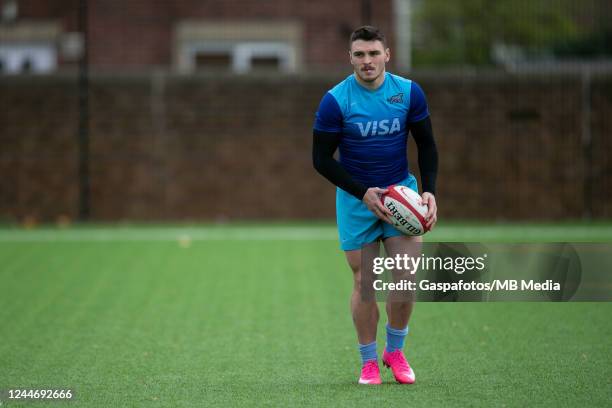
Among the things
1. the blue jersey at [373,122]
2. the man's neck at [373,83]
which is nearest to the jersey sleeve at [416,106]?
the blue jersey at [373,122]

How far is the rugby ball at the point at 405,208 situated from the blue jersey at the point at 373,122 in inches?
10.4

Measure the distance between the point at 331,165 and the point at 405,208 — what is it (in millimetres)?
536

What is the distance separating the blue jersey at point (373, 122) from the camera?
20.9 feet

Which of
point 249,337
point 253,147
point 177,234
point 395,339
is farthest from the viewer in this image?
point 253,147

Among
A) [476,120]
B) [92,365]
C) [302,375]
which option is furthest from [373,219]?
[476,120]

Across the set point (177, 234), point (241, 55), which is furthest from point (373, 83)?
point (241, 55)

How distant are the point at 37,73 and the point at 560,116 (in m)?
9.27

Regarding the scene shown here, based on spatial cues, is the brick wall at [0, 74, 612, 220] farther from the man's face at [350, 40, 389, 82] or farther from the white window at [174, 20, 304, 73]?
the man's face at [350, 40, 389, 82]

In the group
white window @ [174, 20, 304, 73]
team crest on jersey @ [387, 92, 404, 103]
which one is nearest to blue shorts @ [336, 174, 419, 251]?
team crest on jersey @ [387, 92, 404, 103]

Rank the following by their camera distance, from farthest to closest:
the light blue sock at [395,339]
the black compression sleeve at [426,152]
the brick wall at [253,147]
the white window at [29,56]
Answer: the white window at [29,56] → the brick wall at [253,147] → the light blue sock at [395,339] → the black compression sleeve at [426,152]

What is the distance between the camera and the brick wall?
18.1 m

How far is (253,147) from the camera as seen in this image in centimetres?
1833

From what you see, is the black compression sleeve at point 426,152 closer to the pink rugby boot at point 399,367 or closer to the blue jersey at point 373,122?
the blue jersey at point 373,122

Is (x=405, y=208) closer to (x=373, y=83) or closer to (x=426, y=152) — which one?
(x=426, y=152)
